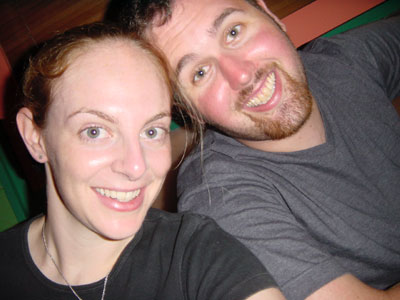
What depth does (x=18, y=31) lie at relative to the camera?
3.61 ft

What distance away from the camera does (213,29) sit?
1059 millimetres

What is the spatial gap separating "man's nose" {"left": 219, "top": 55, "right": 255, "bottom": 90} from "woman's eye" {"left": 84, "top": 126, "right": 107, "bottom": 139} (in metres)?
0.55

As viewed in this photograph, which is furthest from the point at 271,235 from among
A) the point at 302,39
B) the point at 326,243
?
the point at 302,39

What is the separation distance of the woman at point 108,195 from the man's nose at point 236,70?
0.84 ft

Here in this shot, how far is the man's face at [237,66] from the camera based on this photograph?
3.51ft

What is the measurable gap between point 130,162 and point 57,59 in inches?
16.2

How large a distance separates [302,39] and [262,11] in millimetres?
375

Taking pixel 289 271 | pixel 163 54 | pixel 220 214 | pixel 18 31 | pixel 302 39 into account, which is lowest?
pixel 289 271

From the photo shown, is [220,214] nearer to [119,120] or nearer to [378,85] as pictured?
[119,120]

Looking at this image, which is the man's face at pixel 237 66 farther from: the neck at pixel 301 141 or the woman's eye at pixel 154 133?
Result: the woman's eye at pixel 154 133

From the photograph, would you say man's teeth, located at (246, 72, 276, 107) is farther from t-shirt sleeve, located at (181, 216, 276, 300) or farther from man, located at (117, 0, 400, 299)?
t-shirt sleeve, located at (181, 216, 276, 300)

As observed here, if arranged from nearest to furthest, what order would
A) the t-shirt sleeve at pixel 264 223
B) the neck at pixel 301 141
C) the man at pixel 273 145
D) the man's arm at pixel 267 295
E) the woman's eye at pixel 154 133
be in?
the man's arm at pixel 267 295 < the t-shirt sleeve at pixel 264 223 < the woman's eye at pixel 154 133 < the man at pixel 273 145 < the neck at pixel 301 141

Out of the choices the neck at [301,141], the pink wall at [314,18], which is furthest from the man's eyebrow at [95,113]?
the pink wall at [314,18]

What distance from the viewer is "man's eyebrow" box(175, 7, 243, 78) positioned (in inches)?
41.7
